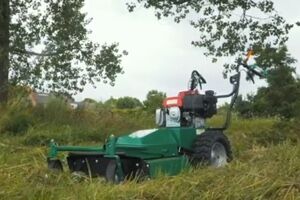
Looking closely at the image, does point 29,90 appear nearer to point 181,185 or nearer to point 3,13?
point 3,13

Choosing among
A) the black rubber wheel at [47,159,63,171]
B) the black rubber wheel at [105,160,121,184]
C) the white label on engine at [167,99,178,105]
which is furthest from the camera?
the white label on engine at [167,99,178,105]

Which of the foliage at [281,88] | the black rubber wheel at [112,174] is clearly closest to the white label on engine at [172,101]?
the black rubber wheel at [112,174]

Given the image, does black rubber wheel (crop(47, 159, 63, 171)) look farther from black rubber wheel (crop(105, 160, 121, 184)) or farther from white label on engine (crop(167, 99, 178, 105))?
white label on engine (crop(167, 99, 178, 105))

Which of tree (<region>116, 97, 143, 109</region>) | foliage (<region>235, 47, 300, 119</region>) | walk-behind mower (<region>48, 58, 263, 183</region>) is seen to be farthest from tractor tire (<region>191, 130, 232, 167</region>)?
tree (<region>116, 97, 143, 109</region>)

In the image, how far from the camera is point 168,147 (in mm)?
8641

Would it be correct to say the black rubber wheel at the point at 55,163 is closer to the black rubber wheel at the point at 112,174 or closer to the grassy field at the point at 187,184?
the grassy field at the point at 187,184

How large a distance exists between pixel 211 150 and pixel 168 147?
0.61 meters

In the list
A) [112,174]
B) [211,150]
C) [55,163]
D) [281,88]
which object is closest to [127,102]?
[281,88]

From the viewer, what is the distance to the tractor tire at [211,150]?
866 cm

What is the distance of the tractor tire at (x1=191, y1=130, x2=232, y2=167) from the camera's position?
8664 millimetres

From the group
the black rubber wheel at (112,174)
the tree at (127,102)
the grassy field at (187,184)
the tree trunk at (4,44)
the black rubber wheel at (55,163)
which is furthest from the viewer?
the tree at (127,102)

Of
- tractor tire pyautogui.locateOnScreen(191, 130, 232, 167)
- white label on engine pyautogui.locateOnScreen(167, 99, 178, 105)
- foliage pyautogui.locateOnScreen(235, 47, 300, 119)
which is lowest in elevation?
tractor tire pyautogui.locateOnScreen(191, 130, 232, 167)

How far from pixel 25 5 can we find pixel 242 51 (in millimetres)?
5927

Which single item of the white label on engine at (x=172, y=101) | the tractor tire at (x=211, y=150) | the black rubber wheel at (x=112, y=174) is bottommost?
the black rubber wheel at (x=112, y=174)
